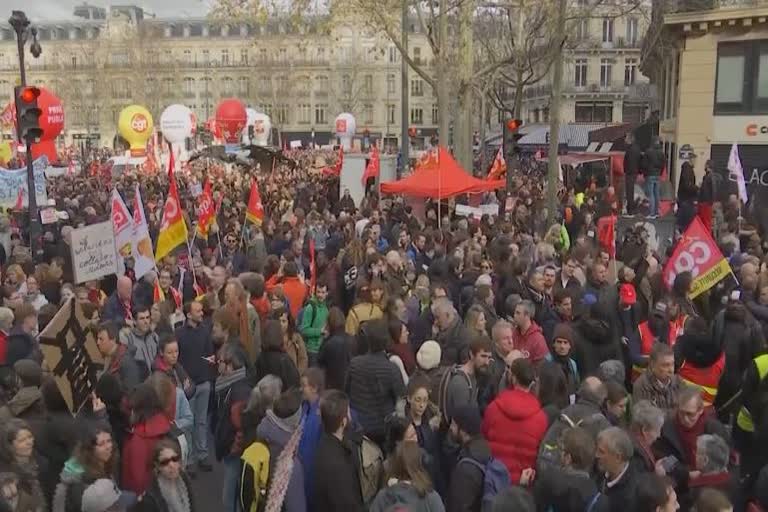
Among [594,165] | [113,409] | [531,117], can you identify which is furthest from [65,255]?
[531,117]

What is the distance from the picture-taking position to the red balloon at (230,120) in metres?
44.3

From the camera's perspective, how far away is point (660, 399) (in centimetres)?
538

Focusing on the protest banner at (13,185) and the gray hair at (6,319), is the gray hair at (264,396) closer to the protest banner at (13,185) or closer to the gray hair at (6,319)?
the gray hair at (6,319)

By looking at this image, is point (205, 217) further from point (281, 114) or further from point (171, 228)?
point (281, 114)

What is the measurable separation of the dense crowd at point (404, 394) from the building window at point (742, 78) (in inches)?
450

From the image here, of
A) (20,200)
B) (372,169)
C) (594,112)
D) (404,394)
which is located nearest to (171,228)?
(404,394)

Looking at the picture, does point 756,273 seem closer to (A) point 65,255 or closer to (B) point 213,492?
(B) point 213,492

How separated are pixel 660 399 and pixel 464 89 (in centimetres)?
1875

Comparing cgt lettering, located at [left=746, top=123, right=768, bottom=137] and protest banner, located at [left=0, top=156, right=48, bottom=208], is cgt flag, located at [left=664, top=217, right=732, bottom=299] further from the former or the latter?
cgt lettering, located at [left=746, top=123, right=768, bottom=137]

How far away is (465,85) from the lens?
23.3 metres

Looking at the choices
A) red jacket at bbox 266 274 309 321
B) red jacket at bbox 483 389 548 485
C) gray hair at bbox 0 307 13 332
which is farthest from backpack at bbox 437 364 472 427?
gray hair at bbox 0 307 13 332

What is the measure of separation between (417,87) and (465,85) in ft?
199

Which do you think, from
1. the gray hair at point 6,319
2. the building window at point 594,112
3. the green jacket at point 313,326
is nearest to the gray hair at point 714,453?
the green jacket at point 313,326

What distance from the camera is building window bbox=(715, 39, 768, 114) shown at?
1909cm
